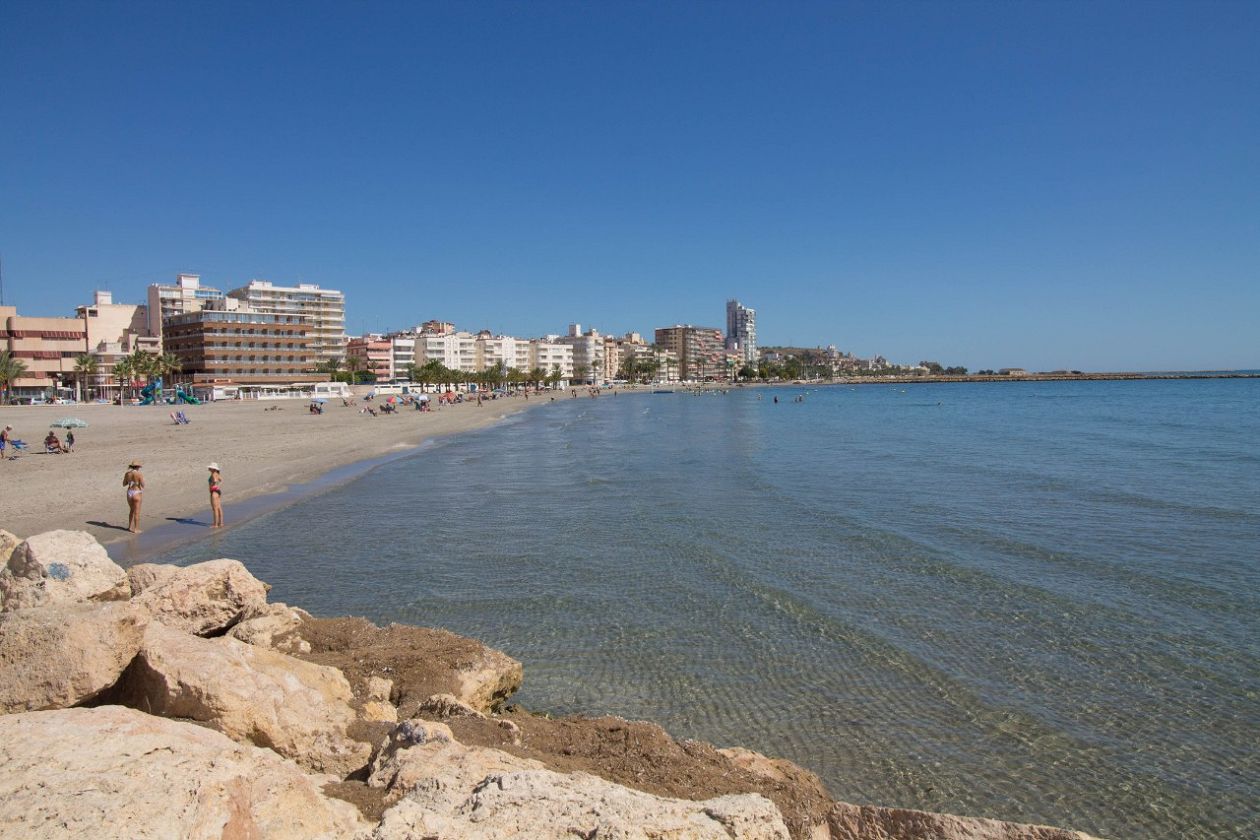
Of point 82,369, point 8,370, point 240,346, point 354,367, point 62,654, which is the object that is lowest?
point 62,654

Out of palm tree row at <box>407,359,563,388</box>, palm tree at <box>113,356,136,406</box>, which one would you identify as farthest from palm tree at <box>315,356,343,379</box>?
palm tree at <box>113,356,136,406</box>

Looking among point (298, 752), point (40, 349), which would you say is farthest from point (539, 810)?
point (40, 349)

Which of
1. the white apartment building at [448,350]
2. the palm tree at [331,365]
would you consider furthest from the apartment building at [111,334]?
the white apartment building at [448,350]

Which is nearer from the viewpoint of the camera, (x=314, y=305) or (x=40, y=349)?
(x=40, y=349)

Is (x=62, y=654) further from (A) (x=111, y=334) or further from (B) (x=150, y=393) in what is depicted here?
(A) (x=111, y=334)

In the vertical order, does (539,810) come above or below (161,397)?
below

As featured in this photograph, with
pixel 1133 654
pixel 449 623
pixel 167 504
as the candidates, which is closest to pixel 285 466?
pixel 167 504

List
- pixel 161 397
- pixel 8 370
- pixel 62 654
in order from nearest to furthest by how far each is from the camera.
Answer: pixel 62 654 → pixel 8 370 → pixel 161 397

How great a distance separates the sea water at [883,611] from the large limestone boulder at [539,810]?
10.7 feet

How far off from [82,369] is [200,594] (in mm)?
93505

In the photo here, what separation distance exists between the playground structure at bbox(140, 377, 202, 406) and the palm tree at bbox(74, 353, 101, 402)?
540cm

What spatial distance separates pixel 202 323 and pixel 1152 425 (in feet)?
328

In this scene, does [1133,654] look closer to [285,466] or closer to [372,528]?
[372,528]

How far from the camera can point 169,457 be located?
3011cm
